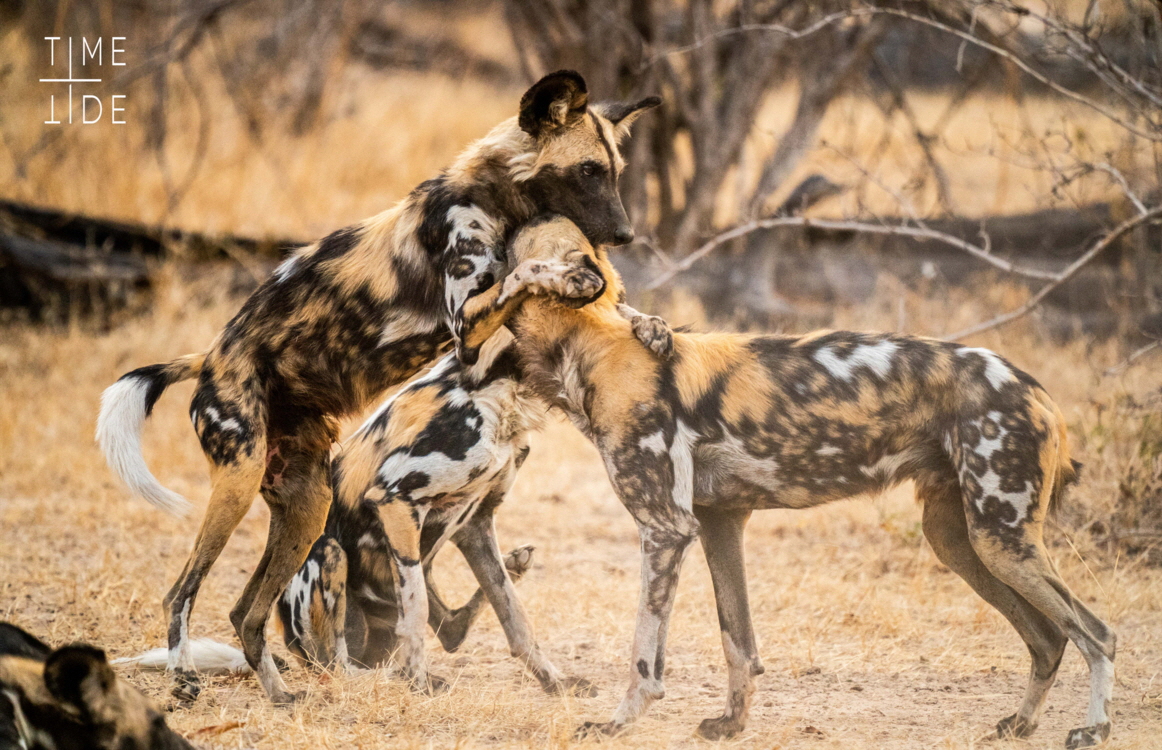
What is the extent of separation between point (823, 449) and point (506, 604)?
131 cm

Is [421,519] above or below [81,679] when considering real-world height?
above

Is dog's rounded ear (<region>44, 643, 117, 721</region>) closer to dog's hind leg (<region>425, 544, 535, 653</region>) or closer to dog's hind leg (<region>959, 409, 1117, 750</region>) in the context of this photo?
dog's hind leg (<region>425, 544, 535, 653</region>)

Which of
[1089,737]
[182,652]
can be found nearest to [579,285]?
[182,652]

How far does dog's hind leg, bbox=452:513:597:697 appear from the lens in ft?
12.3

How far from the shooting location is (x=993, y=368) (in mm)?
3135

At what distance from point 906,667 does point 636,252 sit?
532 cm

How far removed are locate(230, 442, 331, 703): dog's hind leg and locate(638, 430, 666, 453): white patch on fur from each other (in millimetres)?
1310

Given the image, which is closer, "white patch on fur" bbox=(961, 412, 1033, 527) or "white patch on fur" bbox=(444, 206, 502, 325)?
"white patch on fur" bbox=(961, 412, 1033, 527)

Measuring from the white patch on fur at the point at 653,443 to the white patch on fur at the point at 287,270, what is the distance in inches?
61.5

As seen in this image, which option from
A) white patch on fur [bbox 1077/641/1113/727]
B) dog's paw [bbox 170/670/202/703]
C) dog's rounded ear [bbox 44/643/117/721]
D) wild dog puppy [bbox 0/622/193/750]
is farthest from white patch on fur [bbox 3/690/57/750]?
white patch on fur [bbox 1077/641/1113/727]

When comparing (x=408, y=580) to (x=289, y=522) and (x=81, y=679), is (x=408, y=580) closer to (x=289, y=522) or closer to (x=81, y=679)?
(x=289, y=522)

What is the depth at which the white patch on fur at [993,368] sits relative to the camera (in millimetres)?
3098

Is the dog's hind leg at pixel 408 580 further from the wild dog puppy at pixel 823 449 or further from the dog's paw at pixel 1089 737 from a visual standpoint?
the dog's paw at pixel 1089 737

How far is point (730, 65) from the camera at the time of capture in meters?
8.91
